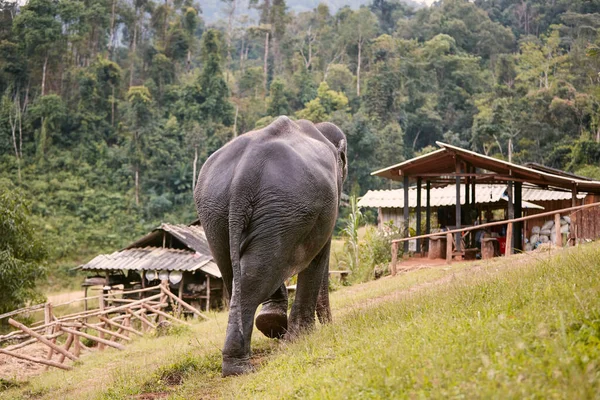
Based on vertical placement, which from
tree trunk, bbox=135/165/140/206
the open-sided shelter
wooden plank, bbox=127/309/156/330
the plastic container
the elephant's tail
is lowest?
tree trunk, bbox=135/165/140/206

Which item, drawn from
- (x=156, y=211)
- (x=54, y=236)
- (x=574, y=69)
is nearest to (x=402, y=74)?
(x=574, y=69)

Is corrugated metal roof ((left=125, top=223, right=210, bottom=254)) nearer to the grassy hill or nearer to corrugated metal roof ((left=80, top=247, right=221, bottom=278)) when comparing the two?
corrugated metal roof ((left=80, top=247, right=221, bottom=278))

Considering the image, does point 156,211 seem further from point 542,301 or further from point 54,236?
point 542,301

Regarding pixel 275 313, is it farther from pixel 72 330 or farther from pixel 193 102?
pixel 193 102

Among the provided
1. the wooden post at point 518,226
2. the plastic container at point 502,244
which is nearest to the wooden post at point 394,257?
the plastic container at point 502,244

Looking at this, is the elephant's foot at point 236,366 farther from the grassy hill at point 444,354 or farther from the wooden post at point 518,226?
the wooden post at point 518,226

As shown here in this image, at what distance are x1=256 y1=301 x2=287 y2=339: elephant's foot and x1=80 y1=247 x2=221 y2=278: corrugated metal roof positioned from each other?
16.3 metres

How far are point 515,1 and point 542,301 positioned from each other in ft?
261

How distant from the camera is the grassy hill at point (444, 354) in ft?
12.4

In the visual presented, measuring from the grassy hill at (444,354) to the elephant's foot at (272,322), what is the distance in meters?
0.18

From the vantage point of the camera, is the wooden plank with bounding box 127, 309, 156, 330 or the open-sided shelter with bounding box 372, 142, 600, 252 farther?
the open-sided shelter with bounding box 372, 142, 600, 252

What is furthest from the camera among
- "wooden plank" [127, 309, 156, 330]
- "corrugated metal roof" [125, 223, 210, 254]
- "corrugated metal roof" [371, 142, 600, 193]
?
"corrugated metal roof" [125, 223, 210, 254]

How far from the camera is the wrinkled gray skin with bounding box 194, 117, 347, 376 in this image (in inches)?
243

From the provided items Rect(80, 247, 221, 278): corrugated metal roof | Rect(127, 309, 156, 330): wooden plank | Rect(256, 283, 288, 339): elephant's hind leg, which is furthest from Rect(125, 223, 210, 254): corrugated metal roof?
Rect(256, 283, 288, 339): elephant's hind leg
